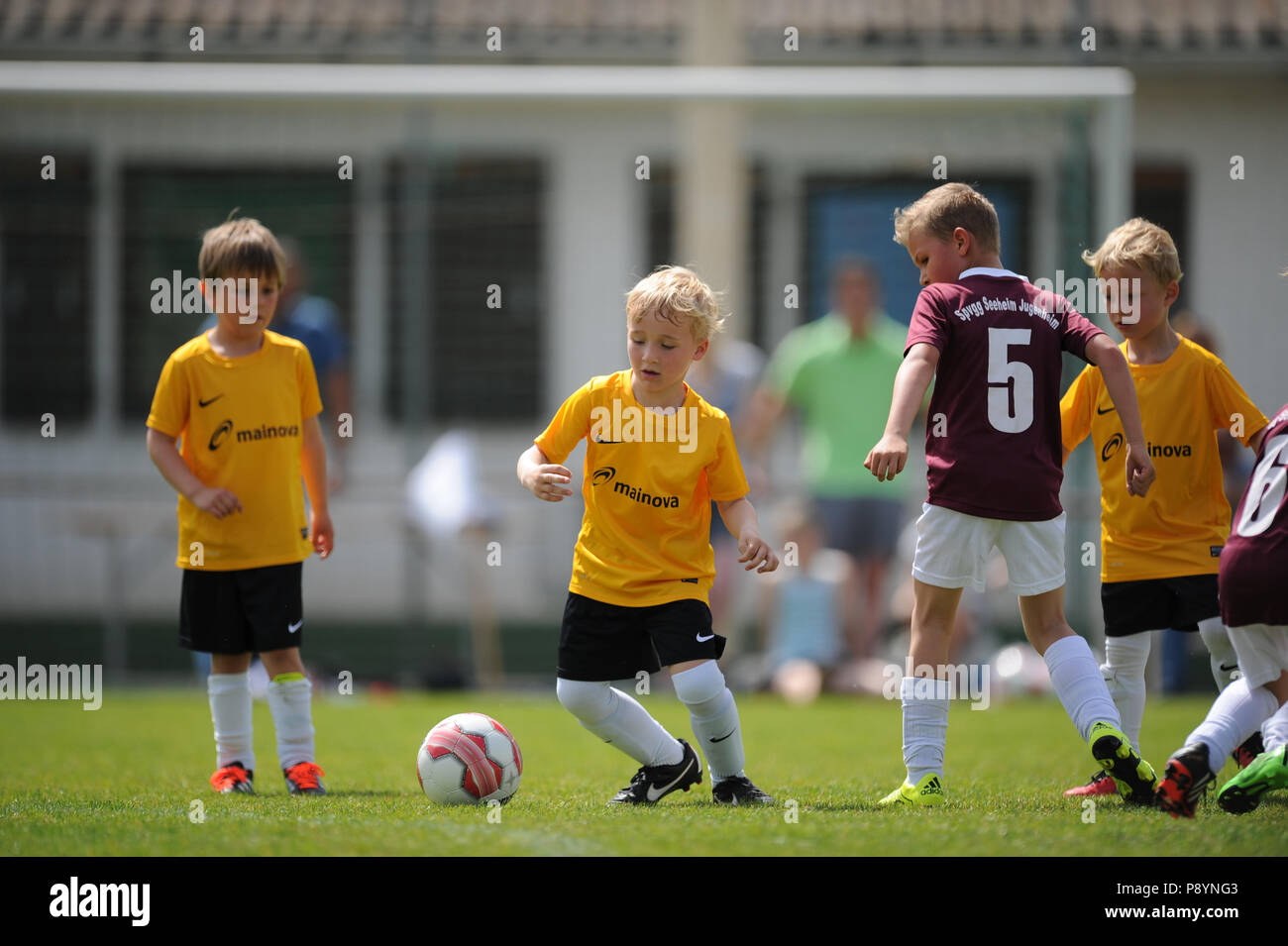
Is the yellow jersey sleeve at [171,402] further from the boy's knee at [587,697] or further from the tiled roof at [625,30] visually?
the tiled roof at [625,30]

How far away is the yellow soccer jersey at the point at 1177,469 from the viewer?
14.5ft

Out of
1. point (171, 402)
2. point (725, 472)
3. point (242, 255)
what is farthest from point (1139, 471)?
point (171, 402)

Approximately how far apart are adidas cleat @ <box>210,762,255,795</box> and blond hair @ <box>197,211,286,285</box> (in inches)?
61.7

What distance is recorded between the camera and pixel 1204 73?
10281mm

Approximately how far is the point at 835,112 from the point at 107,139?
4.32 metres

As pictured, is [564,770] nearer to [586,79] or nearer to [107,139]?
[586,79]

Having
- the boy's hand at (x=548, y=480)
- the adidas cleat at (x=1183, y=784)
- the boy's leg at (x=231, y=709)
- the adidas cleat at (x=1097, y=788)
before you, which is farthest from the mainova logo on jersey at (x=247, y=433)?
the adidas cleat at (x=1183, y=784)

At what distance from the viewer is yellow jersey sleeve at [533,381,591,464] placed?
418cm

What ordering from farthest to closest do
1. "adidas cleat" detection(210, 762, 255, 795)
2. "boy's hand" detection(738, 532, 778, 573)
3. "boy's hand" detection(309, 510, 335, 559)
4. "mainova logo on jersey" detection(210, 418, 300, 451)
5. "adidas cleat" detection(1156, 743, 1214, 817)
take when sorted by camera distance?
"boy's hand" detection(309, 510, 335, 559) < "mainova logo on jersey" detection(210, 418, 300, 451) < "adidas cleat" detection(210, 762, 255, 795) < "boy's hand" detection(738, 532, 778, 573) < "adidas cleat" detection(1156, 743, 1214, 817)

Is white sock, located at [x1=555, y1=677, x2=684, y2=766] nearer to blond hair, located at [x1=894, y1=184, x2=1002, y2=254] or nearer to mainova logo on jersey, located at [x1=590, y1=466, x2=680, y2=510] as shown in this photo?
mainova logo on jersey, located at [x1=590, y1=466, x2=680, y2=510]

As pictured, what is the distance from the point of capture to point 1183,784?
11.8 feet

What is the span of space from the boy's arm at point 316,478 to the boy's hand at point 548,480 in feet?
3.57

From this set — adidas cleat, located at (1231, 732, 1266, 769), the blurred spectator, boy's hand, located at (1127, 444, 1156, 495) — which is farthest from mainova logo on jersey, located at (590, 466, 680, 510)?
the blurred spectator

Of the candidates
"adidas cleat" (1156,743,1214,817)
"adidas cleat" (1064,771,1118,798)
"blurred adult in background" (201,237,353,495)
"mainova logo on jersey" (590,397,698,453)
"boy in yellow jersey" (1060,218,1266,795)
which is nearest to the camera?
"adidas cleat" (1156,743,1214,817)
